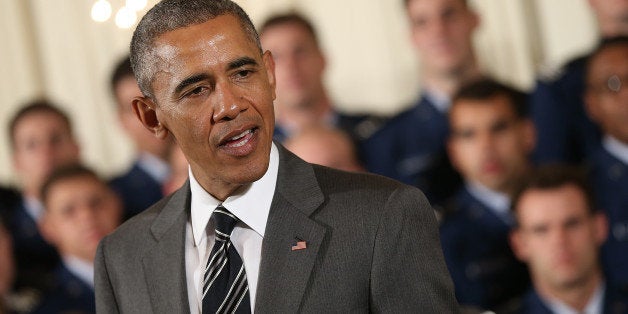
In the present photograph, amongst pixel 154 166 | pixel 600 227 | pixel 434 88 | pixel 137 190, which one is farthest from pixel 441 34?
pixel 137 190

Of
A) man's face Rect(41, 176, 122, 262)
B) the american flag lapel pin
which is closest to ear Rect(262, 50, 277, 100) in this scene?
the american flag lapel pin

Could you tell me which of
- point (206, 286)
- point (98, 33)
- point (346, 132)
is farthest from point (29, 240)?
point (206, 286)

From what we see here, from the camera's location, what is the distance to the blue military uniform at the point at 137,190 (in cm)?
488

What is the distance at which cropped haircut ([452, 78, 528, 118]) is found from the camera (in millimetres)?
4262

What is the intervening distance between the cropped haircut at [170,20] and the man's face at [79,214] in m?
3.53

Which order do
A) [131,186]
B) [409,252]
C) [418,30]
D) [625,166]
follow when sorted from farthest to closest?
[131,186], [418,30], [625,166], [409,252]

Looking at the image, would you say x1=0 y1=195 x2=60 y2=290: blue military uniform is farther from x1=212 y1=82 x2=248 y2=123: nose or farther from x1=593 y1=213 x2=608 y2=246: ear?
x1=212 y1=82 x2=248 y2=123: nose

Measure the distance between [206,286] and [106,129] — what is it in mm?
3682

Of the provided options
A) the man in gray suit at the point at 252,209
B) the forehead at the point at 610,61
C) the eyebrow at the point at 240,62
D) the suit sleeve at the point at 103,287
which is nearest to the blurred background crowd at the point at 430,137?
the forehead at the point at 610,61

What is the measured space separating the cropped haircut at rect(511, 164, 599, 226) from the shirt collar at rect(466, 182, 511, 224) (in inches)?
2.0

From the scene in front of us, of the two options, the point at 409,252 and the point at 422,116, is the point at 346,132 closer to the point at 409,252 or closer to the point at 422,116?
the point at 422,116

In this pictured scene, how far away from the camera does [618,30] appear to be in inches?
163

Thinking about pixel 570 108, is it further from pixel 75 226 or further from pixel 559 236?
pixel 75 226

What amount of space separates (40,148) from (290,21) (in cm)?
155
